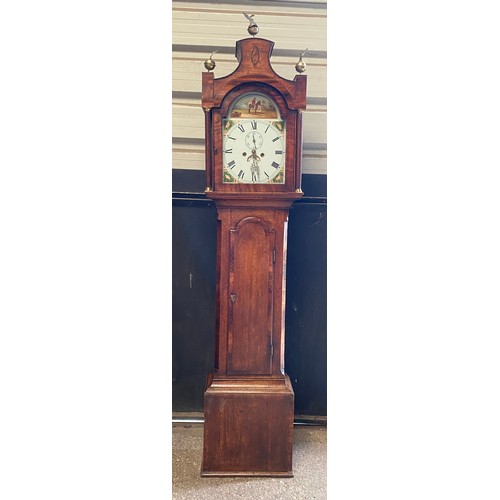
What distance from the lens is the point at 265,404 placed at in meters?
1.92

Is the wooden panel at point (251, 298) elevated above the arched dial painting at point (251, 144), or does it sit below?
below

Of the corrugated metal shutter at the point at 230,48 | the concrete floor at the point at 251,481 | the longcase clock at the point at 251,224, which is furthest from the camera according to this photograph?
the corrugated metal shutter at the point at 230,48

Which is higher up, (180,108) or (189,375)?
(180,108)

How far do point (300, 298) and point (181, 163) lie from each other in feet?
2.83

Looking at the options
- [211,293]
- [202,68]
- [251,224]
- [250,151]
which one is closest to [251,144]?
[250,151]

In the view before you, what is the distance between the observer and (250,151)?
1925mm

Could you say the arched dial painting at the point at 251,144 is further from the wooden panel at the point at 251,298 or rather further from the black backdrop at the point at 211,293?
the black backdrop at the point at 211,293

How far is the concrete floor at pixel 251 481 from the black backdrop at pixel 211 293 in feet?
0.95

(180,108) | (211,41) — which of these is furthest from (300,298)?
(211,41)

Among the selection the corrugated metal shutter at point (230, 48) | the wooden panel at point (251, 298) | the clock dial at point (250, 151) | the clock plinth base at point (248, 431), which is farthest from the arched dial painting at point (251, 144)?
the clock plinth base at point (248, 431)

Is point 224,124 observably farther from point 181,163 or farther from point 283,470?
point 283,470

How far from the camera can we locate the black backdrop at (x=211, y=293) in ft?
7.67

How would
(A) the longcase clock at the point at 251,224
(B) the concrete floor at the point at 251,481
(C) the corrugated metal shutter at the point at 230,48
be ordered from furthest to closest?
(C) the corrugated metal shutter at the point at 230,48 < (A) the longcase clock at the point at 251,224 < (B) the concrete floor at the point at 251,481

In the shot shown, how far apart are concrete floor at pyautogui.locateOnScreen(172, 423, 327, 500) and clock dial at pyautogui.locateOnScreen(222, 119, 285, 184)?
115cm
